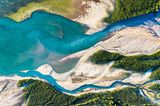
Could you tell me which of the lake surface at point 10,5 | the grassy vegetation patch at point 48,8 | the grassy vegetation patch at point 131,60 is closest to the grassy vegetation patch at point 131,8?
the grassy vegetation patch at point 131,60

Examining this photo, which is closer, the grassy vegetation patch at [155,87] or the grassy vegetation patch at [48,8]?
the grassy vegetation patch at [48,8]

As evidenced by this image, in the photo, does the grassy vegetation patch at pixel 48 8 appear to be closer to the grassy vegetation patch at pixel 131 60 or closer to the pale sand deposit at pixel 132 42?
the pale sand deposit at pixel 132 42

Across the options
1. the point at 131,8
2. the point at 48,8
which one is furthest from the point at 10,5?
the point at 131,8

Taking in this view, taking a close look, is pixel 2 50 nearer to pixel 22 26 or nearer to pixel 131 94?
pixel 22 26

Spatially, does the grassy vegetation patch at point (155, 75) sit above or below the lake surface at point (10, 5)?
A: below

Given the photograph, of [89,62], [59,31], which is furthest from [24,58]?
[89,62]

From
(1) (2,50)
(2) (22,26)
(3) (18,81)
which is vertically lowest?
(3) (18,81)
